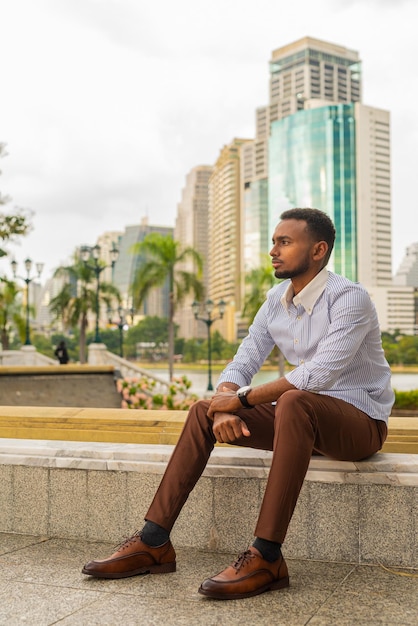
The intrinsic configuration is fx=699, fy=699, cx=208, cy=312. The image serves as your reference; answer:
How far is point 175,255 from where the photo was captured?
35.4 metres

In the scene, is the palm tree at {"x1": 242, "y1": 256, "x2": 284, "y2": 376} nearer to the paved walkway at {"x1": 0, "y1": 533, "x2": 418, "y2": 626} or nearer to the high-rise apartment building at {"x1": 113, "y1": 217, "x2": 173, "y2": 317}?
the paved walkway at {"x1": 0, "y1": 533, "x2": 418, "y2": 626}

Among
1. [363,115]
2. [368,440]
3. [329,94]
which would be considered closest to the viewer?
[368,440]

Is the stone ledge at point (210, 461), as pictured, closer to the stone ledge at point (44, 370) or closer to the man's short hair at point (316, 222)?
the man's short hair at point (316, 222)

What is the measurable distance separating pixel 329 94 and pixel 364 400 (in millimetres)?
171793

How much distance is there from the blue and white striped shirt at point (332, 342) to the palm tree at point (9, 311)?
18509mm

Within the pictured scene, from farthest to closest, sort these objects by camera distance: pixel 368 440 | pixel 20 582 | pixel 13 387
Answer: pixel 13 387 → pixel 368 440 → pixel 20 582

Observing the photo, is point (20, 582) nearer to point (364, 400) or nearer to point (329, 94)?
point (364, 400)

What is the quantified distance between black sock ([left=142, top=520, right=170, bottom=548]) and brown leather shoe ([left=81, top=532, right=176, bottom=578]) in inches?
0.6

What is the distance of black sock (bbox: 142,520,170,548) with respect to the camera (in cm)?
286

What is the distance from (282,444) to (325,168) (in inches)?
4619

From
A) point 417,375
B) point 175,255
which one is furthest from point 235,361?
point 417,375

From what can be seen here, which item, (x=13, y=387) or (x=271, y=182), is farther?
(x=271, y=182)

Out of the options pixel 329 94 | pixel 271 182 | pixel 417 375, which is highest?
pixel 329 94

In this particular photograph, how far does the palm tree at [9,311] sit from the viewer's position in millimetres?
26844
